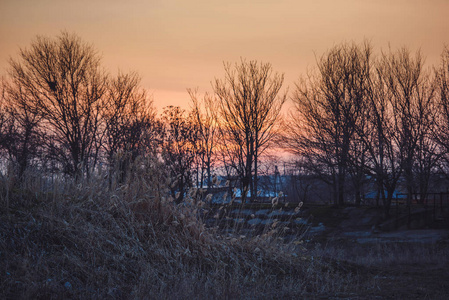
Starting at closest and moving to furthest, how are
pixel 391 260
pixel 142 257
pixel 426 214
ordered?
1. pixel 142 257
2. pixel 391 260
3. pixel 426 214

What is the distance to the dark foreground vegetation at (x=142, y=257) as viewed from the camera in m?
5.51

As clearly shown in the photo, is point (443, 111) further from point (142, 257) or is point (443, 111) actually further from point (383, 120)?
point (142, 257)

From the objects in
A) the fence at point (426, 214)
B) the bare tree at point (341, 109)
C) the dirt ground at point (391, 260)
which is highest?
the bare tree at point (341, 109)

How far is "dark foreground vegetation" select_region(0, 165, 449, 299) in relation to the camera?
18.1ft

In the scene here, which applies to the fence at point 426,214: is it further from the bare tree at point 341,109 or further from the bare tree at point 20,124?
the bare tree at point 20,124

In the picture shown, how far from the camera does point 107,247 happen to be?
6.47 m

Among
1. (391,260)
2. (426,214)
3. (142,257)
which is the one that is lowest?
(391,260)

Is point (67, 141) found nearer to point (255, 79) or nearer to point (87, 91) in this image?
point (87, 91)

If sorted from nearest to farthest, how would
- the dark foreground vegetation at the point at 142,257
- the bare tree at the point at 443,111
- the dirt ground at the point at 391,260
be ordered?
the dark foreground vegetation at the point at 142,257 → the dirt ground at the point at 391,260 → the bare tree at the point at 443,111

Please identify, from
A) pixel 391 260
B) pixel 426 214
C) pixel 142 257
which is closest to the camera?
pixel 142 257

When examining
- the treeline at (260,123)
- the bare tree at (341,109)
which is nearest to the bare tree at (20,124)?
the treeline at (260,123)

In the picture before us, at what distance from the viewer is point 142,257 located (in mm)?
6387

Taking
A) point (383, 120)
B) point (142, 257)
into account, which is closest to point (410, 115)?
point (383, 120)

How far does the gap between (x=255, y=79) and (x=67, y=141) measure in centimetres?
1247
